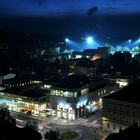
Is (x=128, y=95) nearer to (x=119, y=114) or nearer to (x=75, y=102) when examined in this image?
(x=119, y=114)

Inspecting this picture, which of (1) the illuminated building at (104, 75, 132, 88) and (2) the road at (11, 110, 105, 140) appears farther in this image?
(1) the illuminated building at (104, 75, 132, 88)

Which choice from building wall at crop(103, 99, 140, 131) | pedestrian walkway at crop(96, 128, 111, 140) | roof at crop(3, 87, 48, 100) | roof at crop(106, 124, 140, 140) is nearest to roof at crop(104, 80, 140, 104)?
building wall at crop(103, 99, 140, 131)

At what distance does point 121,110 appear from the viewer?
3997 centimetres

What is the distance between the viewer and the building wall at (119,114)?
38.9m

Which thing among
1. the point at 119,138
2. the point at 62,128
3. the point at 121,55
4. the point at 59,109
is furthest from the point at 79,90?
the point at 121,55

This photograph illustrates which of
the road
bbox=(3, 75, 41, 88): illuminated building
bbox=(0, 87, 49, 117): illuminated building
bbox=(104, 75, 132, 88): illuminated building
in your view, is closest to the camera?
the road

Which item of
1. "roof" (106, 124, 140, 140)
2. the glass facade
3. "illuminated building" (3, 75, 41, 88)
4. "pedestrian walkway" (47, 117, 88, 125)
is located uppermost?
"illuminated building" (3, 75, 41, 88)

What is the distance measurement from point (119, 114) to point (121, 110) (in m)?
0.67

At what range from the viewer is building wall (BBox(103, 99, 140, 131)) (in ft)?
128

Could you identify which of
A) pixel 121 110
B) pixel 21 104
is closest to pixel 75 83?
pixel 21 104

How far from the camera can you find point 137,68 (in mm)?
84688

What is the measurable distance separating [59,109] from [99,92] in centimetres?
963

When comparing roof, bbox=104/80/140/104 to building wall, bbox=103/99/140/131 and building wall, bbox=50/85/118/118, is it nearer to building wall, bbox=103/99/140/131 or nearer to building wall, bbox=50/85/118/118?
building wall, bbox=103/99/140/131

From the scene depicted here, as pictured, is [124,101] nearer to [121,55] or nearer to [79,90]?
[79,90]
